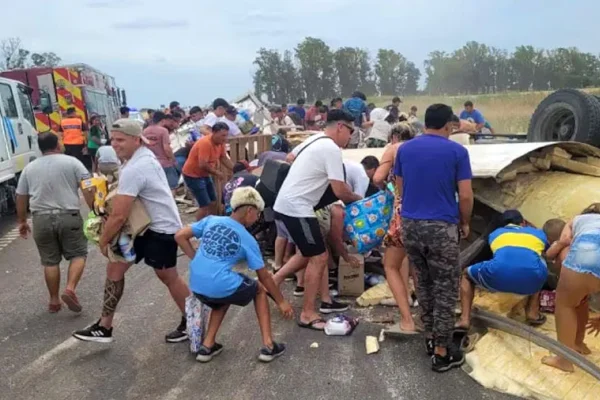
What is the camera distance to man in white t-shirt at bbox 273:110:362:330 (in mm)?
4473

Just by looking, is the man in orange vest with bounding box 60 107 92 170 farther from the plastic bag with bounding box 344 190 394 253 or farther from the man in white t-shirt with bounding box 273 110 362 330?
the plastic bag with bounding box 344 190 394 253

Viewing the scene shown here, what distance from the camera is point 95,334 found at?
428cm

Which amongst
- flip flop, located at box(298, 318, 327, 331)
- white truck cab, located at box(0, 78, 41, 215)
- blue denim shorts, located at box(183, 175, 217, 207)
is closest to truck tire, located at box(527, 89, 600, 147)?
flip flop, located at box(298, 318, 327, 331)

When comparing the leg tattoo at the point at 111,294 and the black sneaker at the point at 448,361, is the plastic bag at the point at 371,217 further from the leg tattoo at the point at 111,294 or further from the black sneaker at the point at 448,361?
the leg tattoo at the point at 111,294

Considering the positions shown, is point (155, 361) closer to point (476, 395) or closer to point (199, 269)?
point (199, 269)

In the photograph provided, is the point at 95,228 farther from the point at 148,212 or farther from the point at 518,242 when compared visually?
the point at 518,242

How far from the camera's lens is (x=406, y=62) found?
54625mm

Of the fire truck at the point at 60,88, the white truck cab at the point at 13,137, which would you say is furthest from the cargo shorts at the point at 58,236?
the fire truck at the point at 60,88

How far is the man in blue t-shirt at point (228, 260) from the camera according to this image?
386 centimetres

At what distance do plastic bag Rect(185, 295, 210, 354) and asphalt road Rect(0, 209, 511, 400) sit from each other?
0.12 metres

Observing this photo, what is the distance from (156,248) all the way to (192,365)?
0.87 meters

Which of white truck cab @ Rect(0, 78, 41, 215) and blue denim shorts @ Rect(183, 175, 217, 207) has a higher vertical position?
white truck cab @ Rect(0, 78, 41, 215)

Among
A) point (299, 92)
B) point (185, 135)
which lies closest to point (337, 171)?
point (185, 135)

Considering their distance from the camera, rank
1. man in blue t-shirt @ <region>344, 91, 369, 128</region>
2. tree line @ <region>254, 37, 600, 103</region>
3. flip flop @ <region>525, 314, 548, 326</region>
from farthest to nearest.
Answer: tree line @ <region>254, 37, 600, 103</region>
man in blue t-shirt @ <region>344, 91, 369, 128</region>
flip flop @ <region>525, 314, 548, 326</region>
